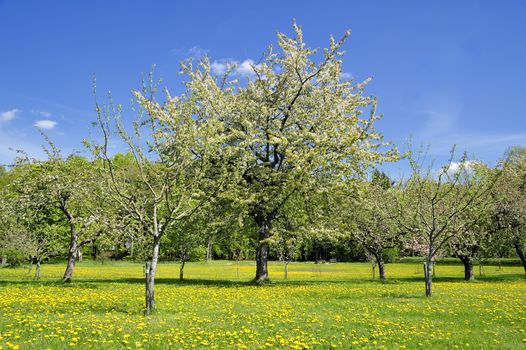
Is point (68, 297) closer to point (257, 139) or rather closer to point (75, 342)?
point (75, 342)

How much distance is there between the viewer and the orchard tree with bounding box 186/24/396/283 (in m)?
29.0

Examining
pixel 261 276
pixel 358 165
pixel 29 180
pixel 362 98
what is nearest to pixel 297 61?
pixel 362 98

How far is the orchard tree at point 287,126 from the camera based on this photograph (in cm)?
2898

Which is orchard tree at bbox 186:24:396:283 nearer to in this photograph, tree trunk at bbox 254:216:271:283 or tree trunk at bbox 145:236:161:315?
tree trunk at bbox 254:216:271:283

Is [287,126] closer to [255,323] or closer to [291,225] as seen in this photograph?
[291,225]

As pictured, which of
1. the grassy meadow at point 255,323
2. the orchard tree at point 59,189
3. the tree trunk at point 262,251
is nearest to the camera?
the grassy meadow at point 255,323

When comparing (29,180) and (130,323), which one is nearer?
(130,323)

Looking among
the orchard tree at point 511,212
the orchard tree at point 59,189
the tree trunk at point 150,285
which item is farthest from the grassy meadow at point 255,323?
the orchard tree at point 511,212

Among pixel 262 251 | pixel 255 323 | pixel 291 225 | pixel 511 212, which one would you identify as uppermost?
pixel 511 212

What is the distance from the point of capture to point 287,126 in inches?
1234

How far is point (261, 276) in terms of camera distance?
100 feet

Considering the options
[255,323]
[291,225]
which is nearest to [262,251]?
[291,225]

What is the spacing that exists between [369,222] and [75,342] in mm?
31535

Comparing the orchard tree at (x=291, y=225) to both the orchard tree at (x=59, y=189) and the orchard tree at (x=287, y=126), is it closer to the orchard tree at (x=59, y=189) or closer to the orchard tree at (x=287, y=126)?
the orchard tree at (x=287, y=126)
